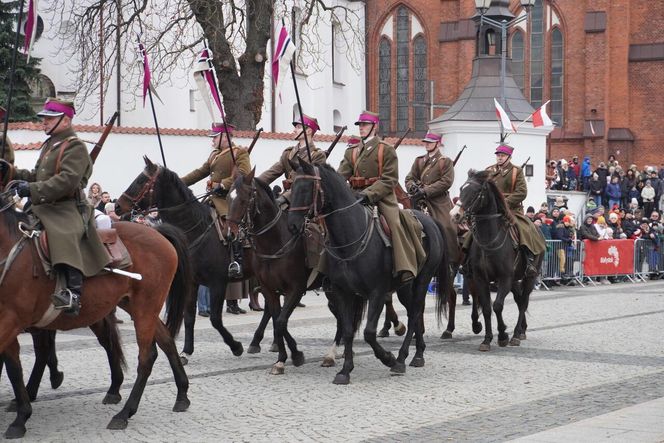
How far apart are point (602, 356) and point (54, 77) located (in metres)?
26.3

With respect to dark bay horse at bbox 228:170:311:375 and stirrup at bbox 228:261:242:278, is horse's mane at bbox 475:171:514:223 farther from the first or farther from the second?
stirrup at bbox 228:261:242:278

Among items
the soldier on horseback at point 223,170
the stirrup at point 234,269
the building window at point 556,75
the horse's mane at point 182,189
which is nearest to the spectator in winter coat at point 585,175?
the building window at point 556,75

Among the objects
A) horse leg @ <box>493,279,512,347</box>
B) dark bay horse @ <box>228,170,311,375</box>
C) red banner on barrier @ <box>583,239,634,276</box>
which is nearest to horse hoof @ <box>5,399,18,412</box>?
dark bay horse @ <box>228,170,311,375</box>

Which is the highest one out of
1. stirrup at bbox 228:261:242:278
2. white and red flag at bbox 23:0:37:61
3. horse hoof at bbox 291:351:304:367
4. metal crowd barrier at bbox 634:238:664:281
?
white and red flag at bbox 23:0:37:61

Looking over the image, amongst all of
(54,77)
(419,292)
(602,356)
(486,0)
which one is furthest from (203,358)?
(54,77)

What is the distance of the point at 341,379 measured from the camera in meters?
11.7

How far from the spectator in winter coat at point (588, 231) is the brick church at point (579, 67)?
951 inches

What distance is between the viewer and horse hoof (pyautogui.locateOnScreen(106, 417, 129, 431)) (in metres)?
9.27

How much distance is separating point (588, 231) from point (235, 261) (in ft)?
55.7

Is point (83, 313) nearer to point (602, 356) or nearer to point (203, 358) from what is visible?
point (203, 358)

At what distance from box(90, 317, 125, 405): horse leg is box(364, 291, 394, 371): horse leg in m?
2.67

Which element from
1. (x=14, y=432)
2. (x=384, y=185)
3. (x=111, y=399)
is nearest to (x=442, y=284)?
(x=384, y=185)

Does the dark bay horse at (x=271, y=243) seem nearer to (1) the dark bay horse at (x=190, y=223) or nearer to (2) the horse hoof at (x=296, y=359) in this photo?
(2) the horse hoof at (x=296, y=359)

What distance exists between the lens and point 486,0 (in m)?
30.8
